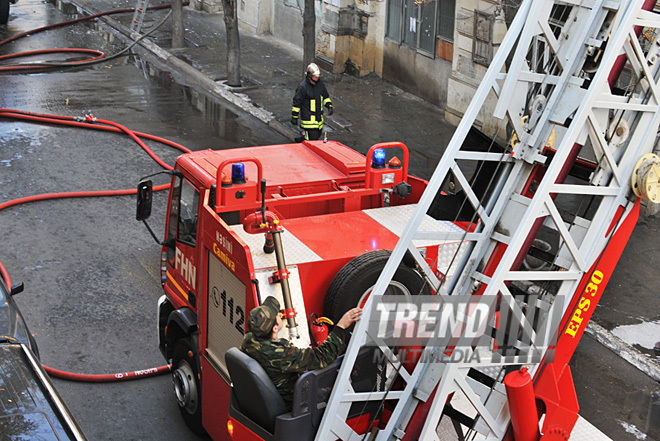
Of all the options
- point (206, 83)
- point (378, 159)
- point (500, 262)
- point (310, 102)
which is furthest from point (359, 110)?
point (500, 262)

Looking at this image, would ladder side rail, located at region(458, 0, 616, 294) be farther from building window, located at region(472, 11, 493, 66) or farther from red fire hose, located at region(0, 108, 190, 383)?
building window, located at region(472, 11, 493, 66)

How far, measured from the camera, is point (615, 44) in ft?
13.8

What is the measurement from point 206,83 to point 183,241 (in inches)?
462

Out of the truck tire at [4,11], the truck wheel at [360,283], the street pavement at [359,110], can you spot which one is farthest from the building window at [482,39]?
the truck tire at [4,11]

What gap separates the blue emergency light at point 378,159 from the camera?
6645mm

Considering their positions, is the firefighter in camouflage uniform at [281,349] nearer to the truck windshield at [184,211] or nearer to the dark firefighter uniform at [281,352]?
the dark firefighter uniform at [281,352]

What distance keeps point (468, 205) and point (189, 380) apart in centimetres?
275

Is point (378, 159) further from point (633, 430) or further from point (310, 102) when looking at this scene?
point (310, 102)

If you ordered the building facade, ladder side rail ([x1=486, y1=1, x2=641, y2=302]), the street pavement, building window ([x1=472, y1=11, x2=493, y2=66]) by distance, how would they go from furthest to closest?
the building facade, building window ([x1=472, y1=11, x2=493, y2=66]), the street pavement, ladder side rail ([x1=486, y1=1, x2=641, y2=302])

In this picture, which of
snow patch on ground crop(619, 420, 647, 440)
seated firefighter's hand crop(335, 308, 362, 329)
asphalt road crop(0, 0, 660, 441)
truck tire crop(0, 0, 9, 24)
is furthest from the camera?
truck tire crop(0, 0, 9, 24)

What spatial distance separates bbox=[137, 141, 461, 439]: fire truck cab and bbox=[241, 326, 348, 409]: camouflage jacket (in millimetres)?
178

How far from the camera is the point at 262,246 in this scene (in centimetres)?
570

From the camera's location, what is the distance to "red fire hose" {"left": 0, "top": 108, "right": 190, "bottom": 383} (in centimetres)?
759

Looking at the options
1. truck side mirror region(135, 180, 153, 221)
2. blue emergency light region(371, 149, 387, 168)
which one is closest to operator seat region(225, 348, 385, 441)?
truck side mirror region(135, 180, 153, 221)
